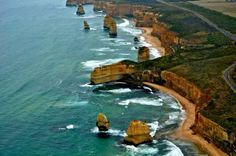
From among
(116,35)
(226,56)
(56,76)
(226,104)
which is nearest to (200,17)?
(116,35)

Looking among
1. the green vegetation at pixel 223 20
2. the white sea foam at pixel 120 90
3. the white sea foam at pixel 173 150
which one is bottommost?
the white sea foam at pixel 120 90

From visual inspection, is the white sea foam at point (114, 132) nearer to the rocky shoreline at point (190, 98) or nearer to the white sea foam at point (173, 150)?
the white sea foam at point (173, 150)

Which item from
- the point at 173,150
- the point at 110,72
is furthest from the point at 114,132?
the point at 110,72

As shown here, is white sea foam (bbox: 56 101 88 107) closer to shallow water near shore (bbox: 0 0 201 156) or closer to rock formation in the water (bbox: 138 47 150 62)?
shallow water near shore (bbox: 0 0 201 156)

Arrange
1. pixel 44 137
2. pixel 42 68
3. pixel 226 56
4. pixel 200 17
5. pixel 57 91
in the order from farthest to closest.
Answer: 1. pixel 200 17
2. pixel 42 68
3. pixel 226 56
4. pixel 57 91
5. pixel 44 137

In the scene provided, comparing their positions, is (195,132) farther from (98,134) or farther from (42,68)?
(42,68)

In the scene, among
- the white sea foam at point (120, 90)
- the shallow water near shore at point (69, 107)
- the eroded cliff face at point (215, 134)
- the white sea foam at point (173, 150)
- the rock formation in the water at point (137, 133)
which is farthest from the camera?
the white sea foam at point (120, 90)

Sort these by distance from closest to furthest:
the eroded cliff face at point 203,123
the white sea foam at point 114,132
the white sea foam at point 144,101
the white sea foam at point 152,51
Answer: the eroded cliff face at point 203,123
the white sea foam at point 114,132
the white sea foam at point 144,101
the white sea foam at point 152,51

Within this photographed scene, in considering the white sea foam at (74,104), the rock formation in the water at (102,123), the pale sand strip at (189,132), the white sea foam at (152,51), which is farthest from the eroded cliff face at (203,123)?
the white sea foam at (152,51)
